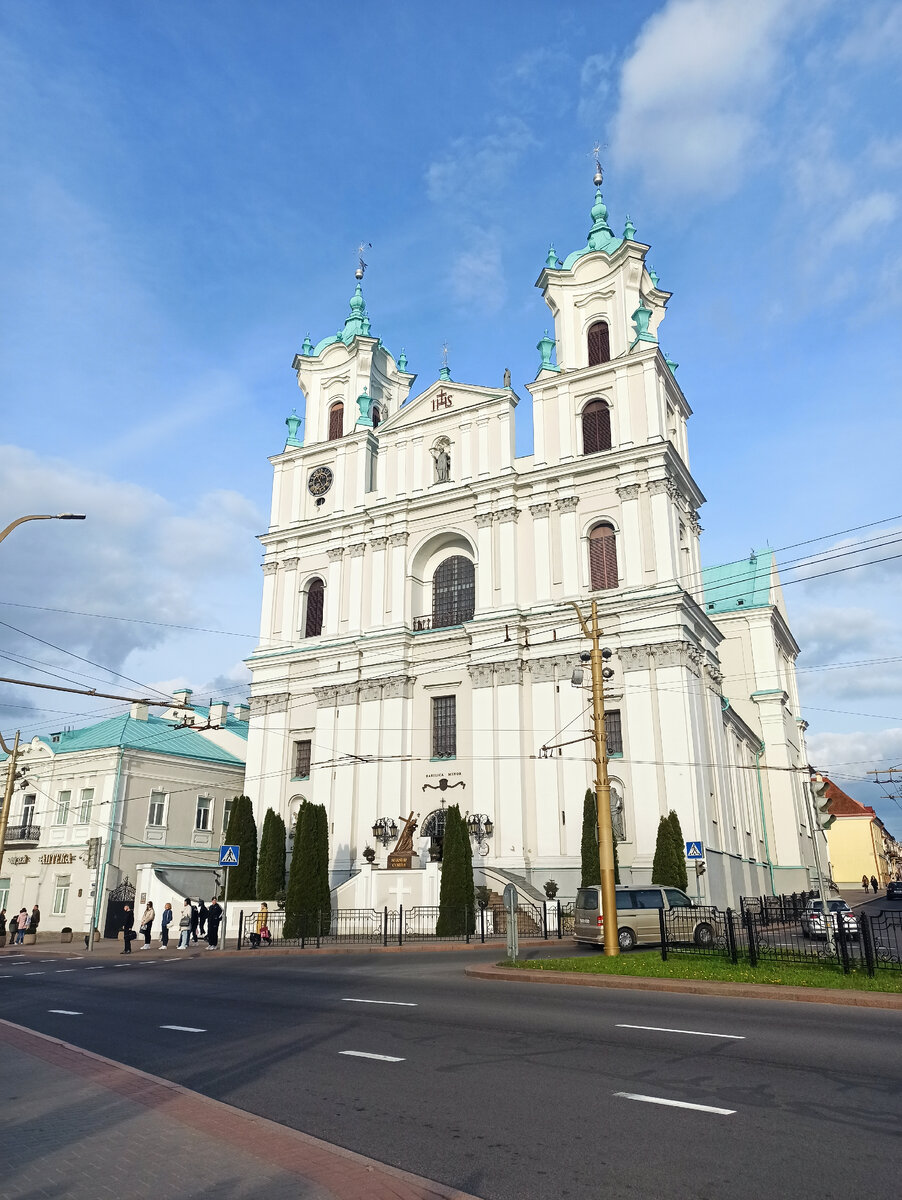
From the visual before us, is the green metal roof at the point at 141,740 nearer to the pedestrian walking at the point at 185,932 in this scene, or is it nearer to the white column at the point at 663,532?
the pedestrian walking at the point at 185,932

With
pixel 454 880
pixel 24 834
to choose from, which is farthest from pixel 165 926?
pixel 24 834

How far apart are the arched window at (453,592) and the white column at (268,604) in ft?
30.8

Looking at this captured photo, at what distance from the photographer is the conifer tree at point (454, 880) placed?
31.2 meters

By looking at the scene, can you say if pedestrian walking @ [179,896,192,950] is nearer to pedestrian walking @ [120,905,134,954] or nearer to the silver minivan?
pedestrian walking @ [120,905,134,954]

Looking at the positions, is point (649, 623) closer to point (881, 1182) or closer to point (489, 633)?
point (489, 633)

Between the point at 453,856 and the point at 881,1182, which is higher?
the point at 453,856

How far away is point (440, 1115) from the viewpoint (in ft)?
24.3

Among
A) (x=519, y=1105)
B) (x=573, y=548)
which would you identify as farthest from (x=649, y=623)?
(x=519, y=1105)

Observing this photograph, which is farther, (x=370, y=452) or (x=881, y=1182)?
(x=370, y=452)

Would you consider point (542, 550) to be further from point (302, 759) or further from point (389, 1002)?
point (389, 1002)

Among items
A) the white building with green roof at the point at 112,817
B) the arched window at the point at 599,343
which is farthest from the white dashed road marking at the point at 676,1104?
the arched window at the point at 599,343

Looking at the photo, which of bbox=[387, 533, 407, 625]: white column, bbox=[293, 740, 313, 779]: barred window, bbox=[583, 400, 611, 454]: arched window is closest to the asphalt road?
bbox=[293, 740, 313, 779]: barred window

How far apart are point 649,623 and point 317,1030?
91.9ft

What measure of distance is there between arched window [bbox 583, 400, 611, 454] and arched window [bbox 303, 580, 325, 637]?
16.3 metres
